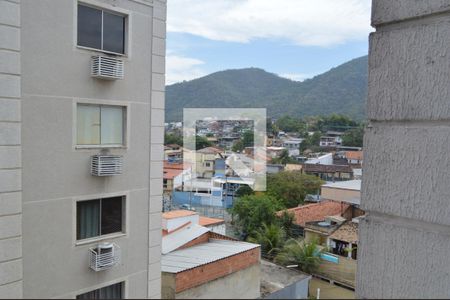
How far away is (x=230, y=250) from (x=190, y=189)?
288 inches

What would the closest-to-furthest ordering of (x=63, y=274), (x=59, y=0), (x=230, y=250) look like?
(x=59, y=0) < (x=63, y=274) < (x=230, y=250)

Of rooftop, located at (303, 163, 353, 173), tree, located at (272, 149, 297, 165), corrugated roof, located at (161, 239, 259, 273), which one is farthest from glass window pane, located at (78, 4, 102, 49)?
tree, located at (272, 149, 297, 165)

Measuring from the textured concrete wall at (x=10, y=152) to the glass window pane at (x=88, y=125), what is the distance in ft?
1.29

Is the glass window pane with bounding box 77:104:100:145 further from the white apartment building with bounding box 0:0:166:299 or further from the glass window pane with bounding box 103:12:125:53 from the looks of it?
the glass window pane with bounding box 103:12:125:53

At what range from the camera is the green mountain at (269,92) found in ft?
28.2

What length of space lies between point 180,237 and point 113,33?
3.35 metres

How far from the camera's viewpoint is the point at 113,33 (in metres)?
2.62

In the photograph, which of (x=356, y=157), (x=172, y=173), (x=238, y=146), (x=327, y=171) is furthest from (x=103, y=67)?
(x=327, y=171)

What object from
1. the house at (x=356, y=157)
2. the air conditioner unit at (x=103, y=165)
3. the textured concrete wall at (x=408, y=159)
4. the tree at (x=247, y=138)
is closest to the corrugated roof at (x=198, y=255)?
the air conditioner unit at (x=103, y=165)

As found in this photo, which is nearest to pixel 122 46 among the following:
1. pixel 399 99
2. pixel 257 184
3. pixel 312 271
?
pixel 399 99

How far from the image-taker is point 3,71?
2061 millimetres

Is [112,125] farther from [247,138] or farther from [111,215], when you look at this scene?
[247,138]

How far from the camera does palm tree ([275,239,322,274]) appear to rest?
773 cm

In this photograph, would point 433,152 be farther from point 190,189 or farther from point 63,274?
point 190,189
